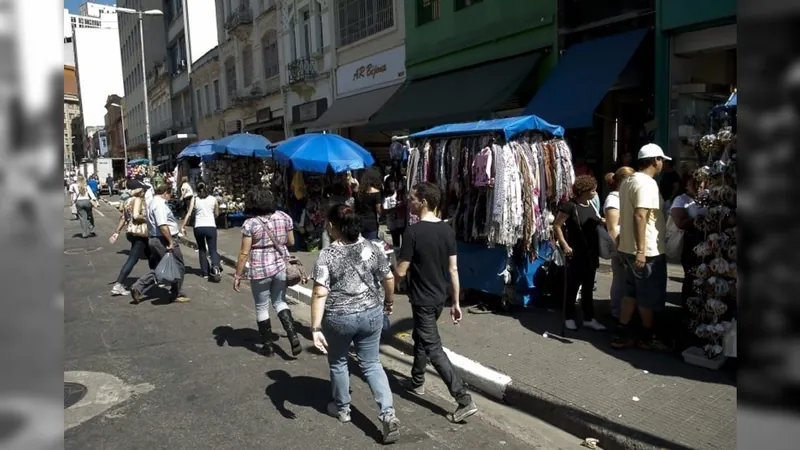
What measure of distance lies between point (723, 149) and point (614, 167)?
6883mm

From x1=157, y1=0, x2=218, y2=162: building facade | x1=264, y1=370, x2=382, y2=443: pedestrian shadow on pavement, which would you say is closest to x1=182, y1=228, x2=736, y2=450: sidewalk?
x1=264, y1=370, x2=382, y2=443: pedestrian shadow on pavement

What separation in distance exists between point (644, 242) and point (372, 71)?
14.4 m

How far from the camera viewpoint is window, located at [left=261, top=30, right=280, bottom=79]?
24791 mm

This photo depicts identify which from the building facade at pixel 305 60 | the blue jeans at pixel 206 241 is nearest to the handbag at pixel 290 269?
the blue jeans at pixel 206 241

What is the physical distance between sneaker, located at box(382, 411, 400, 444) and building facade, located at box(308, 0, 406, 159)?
42.5 feet

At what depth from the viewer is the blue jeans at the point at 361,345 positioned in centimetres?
402

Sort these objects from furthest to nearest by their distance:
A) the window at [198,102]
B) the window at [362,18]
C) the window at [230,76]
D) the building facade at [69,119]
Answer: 1. the window at [198,102]
2. the window at [230,76]
3. the window at [362,18]
4. the building facade at [69,119]

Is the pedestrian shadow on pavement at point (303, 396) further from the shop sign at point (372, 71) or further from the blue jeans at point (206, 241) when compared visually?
the shop sign at point (372, 71)

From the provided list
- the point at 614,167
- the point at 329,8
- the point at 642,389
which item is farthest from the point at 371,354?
the point at 329,8

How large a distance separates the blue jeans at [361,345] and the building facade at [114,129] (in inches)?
2900

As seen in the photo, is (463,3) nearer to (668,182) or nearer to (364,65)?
(364,65)

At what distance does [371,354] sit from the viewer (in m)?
4.12

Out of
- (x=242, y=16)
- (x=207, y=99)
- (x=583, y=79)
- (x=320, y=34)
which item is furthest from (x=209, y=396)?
(x=207, y=99)

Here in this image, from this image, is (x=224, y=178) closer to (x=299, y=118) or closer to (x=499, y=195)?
(x=299, y=118)
